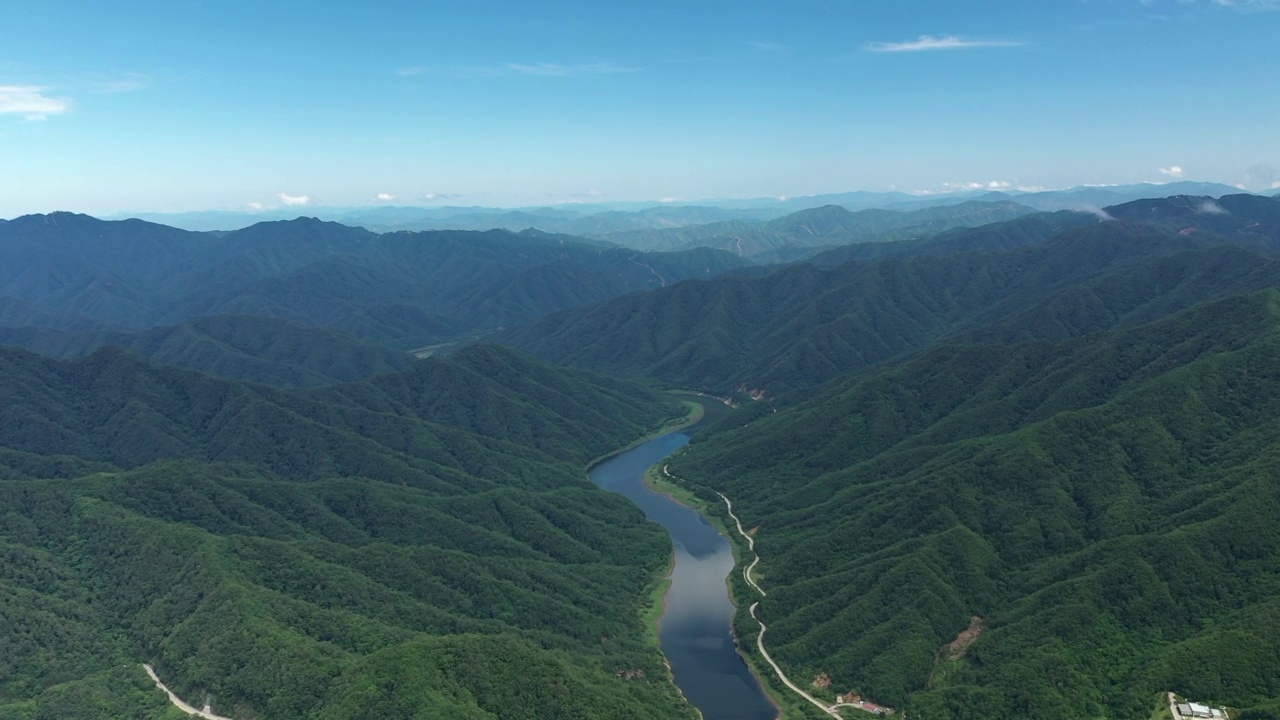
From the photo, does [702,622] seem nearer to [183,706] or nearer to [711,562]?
[711,562]

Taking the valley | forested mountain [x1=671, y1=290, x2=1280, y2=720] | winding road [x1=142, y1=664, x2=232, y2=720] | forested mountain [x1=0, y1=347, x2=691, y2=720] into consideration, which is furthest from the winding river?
winding road [x1=142, y1=664, x2=232, y2=720]

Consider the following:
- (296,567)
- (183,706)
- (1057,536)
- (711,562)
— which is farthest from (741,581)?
(183,706)

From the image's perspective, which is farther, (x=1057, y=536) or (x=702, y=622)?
(x=702, y=622)

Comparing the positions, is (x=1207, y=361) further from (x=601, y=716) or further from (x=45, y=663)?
(x=45, y=663)

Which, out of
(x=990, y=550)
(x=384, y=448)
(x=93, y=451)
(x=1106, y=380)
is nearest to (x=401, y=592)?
(x=384, y=448)

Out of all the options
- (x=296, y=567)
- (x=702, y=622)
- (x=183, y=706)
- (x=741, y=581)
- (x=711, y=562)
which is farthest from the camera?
(x=711, y=562)

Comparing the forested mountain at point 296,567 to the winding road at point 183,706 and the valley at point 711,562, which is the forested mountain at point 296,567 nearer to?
the valley at point 711,562

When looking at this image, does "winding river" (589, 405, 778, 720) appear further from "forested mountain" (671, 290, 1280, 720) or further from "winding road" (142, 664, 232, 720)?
"winding road" (142, 664, 232, 720)
